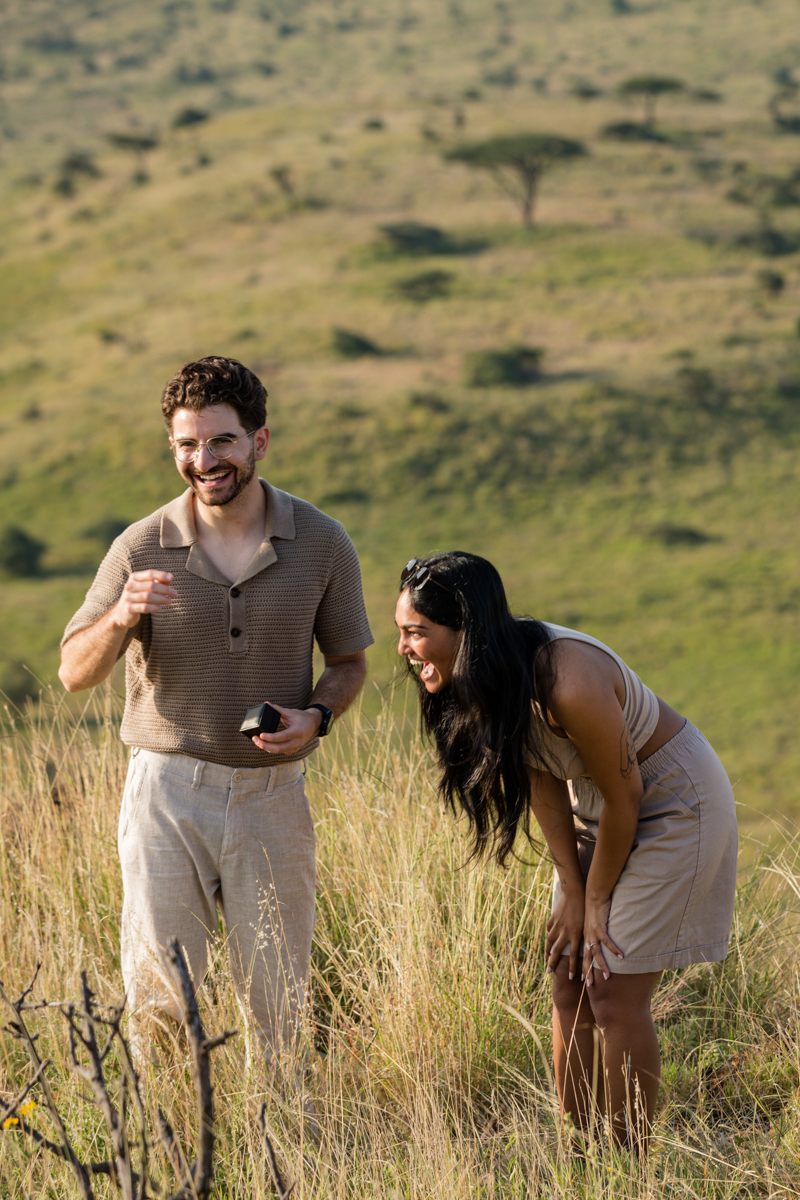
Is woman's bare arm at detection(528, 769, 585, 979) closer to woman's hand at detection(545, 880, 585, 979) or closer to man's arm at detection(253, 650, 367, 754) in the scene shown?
woman's hand at detection(545, 880, 585, 979)

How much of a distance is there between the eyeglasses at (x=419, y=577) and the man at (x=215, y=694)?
388mm

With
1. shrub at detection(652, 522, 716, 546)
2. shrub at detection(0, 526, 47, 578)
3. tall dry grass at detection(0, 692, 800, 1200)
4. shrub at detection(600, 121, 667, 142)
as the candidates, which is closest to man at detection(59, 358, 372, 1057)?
tall dry grass at detection(0, 692, 800, 1200)

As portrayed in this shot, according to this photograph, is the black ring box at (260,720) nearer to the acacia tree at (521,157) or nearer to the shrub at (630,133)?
the acacia tree at (521,157)

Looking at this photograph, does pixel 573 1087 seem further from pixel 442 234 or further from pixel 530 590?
pixel 442 234

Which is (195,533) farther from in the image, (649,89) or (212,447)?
(649,89)

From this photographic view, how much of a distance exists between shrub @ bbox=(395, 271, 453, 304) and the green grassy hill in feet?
0.76

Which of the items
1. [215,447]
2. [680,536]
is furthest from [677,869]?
[680,536]

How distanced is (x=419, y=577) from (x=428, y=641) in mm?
129

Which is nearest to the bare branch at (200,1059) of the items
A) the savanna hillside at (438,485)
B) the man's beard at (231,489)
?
the savanna hillside at (438,485)

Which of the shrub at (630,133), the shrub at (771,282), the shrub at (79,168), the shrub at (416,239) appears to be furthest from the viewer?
the shrub at (79,168)

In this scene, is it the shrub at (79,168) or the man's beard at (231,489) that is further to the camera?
the shrub at (79,168)

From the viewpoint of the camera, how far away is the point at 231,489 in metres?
2.55

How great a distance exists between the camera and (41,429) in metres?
37.5

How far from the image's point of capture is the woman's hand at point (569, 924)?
2457 millimetres
